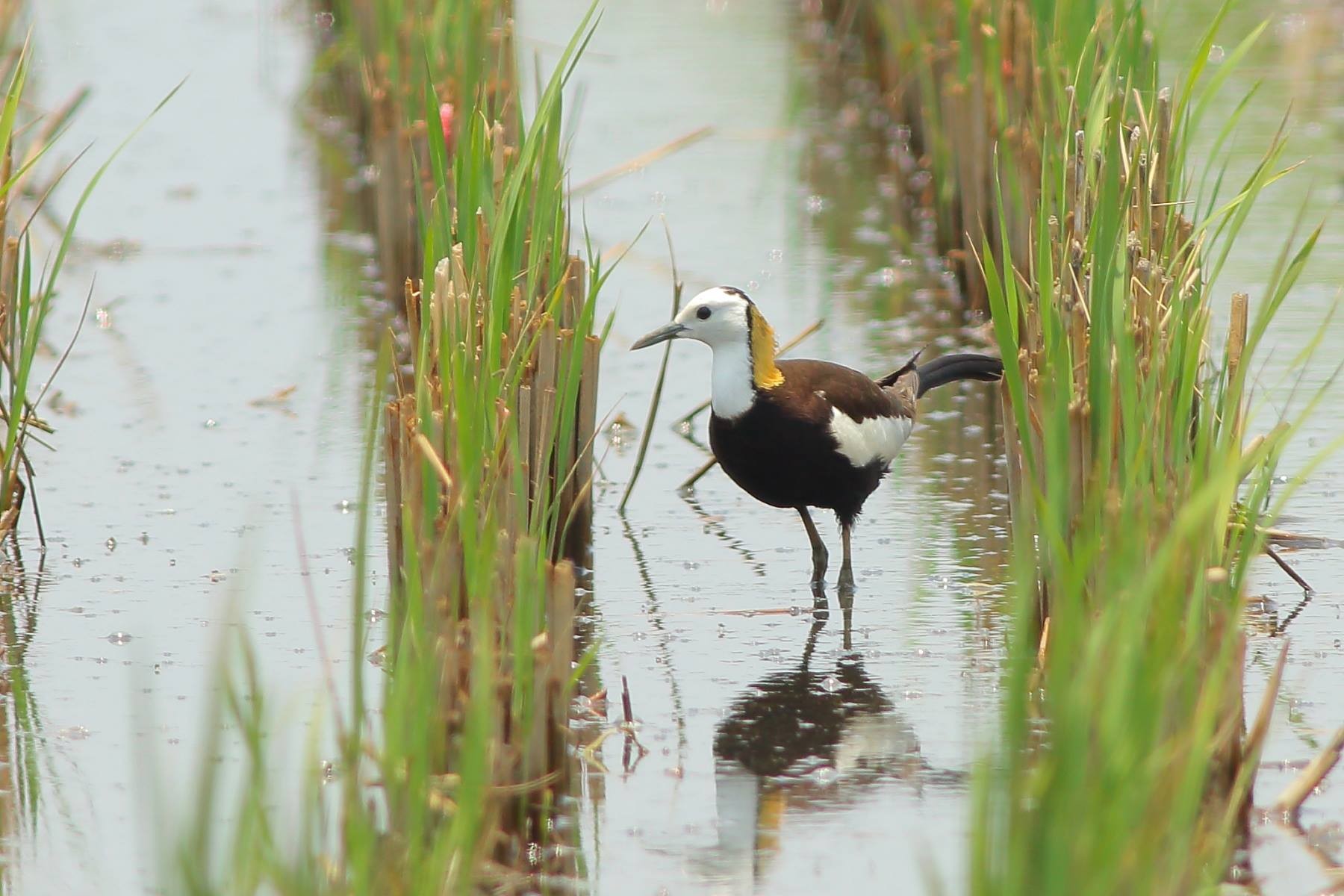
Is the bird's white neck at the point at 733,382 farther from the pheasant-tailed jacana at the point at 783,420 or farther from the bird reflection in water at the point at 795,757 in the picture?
the bird reflection in water at the point at 795,757

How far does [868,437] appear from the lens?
597 cm

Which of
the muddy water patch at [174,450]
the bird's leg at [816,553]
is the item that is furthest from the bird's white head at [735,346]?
the muddy water patch at [174,450]

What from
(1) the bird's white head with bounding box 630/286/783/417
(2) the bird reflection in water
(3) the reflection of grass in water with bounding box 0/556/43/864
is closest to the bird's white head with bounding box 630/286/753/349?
(1) the bird's white head with bounding box 630/286/783/417

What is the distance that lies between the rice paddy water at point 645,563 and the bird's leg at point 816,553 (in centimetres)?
9

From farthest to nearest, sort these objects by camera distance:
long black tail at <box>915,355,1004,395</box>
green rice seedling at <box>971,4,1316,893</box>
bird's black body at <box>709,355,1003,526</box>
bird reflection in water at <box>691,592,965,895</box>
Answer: long black tail at <box>915,355,1004,395</box>, bird's black body at <box>709,355,1003,526</box>, bird reflection in water at <box>691,592,965,895</box>, green rice seedling at <box>971,4,1316,893</box>

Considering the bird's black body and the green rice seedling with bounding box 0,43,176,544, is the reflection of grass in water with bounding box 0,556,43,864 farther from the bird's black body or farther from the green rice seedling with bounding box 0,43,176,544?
the bird's black body

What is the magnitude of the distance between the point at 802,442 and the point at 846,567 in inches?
16.4

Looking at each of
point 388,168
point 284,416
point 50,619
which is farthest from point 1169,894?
point 388,168

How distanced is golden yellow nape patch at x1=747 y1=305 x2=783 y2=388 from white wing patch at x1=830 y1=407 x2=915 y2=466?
20 centimetres

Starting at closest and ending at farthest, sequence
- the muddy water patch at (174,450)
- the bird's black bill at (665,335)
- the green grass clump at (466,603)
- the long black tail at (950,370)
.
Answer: the green grass clump at (466,603)
the muddy water patch at (174,450)
the bird's black bill at (665,335)
the long black tail at (950,370)

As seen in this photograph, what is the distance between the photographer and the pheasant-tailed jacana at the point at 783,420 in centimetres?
576

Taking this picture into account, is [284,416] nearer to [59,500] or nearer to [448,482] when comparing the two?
[59,500]

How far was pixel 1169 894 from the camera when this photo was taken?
2891 millimetres

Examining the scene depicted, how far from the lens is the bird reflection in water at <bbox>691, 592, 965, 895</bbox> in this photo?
4055 mm
